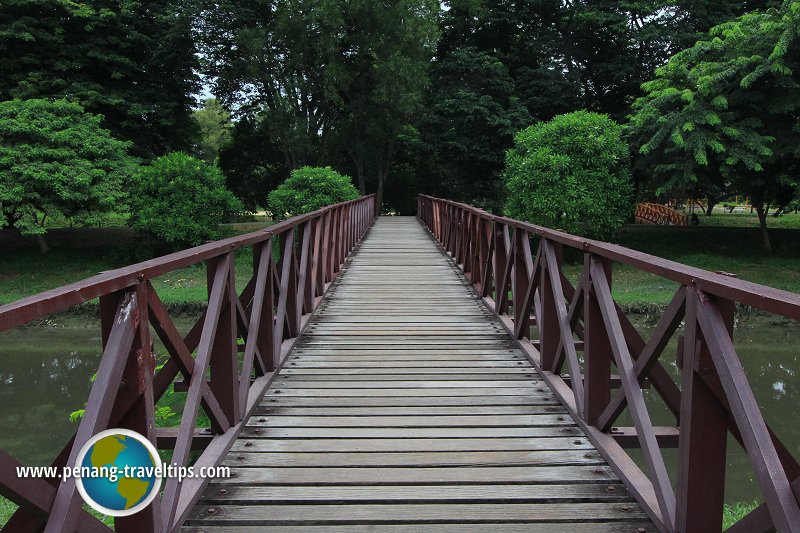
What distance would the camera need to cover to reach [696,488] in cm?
209

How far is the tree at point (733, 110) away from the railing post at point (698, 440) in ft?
43.9

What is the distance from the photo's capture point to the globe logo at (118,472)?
5.57 feet

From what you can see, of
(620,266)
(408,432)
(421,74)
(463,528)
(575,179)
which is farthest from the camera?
(421,74)

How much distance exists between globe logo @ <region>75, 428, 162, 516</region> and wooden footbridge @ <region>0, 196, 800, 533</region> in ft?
0.14

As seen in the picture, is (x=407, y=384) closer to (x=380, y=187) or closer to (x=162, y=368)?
(x=162, y=368)

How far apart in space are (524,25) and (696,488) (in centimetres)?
2496

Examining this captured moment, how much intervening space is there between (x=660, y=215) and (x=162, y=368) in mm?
32468

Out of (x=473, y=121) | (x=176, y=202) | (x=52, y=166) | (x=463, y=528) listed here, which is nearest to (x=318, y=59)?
(x=473, y=121)

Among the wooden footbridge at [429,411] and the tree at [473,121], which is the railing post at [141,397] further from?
the tree at [473,121]

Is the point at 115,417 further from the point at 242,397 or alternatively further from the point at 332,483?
the point at 242,397

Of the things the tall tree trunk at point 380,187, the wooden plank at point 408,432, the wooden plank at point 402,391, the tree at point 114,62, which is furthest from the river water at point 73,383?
the tall tree trunk at point 380,187

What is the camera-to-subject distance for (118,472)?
1.87 metres

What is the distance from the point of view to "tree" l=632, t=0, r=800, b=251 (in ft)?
46.6

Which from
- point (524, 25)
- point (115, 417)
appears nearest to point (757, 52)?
point (524, 25)
